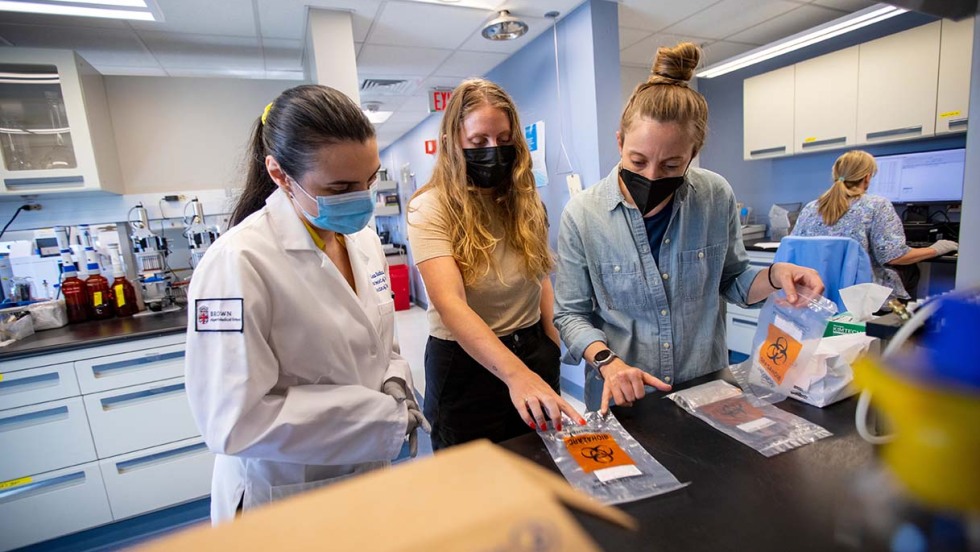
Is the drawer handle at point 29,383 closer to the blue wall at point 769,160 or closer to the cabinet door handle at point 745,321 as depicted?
the cabinet door handle at point 745,321

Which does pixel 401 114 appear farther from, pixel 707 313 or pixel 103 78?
pixel 707 313

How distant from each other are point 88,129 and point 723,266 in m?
3.17

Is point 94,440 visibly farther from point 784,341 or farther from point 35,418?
point 784,341

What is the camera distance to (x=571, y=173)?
3064 mm

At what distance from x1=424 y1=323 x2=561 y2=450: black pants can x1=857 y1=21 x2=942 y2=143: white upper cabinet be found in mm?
3377

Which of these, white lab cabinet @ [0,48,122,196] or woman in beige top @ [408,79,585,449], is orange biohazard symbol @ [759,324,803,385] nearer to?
woman in beige top @ [408,79,585,449]

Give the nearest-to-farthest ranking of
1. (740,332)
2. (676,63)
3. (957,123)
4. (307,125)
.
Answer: (307,125), (676,63), (957,123), (740,332)

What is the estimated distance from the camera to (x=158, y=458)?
2.17 metres

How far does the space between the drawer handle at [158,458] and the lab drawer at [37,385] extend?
408mm

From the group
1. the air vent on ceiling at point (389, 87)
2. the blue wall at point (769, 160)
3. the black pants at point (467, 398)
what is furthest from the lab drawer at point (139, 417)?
the blue wall at point (769, 160)

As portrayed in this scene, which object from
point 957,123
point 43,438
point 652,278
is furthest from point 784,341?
point 957,123

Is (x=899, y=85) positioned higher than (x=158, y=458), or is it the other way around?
(x=899, y=85)

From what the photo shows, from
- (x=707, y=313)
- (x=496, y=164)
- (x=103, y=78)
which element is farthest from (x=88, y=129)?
(x=707, y=313)

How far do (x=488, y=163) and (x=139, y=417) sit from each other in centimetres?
211
